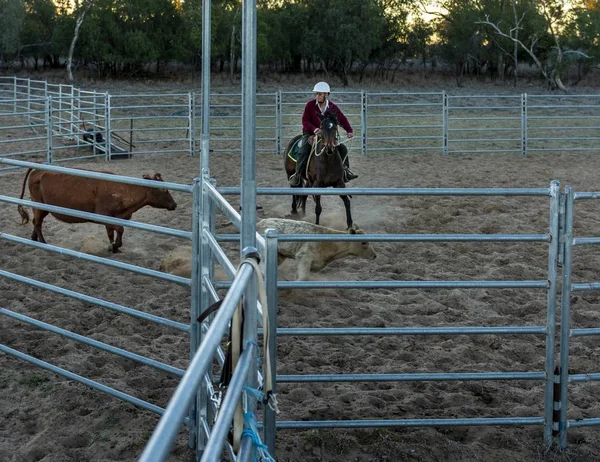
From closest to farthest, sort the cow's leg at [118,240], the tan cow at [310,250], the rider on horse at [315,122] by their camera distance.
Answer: the tan cow at [310,250], the cow's leg at [118,240], the rider on horse at [315,122]

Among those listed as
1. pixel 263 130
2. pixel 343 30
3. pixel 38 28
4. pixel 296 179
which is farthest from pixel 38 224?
pixel 38 28

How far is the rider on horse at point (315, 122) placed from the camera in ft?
35.3

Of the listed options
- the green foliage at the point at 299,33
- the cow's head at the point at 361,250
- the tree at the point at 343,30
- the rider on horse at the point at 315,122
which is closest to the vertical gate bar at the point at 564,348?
the cow's head at the point at 361,250

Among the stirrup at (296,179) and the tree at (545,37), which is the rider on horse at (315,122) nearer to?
the stirrup at (296,179)

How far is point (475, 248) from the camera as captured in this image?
9.14 metres

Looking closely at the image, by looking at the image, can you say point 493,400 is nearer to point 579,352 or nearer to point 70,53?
point 579,352

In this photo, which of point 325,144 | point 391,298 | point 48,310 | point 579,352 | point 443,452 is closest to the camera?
point 443,452

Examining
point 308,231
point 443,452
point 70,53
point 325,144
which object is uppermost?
point 70,53

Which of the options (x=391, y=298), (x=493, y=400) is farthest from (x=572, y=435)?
(x=391, y=298)

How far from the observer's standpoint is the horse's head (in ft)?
35.4

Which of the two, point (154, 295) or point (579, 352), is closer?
point (579, 352)

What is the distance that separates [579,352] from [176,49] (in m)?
38.5

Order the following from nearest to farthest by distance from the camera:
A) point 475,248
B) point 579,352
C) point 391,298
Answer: point 579,352 < point 391,298 < point 475,248

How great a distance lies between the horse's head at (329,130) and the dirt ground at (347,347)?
3.20ft
